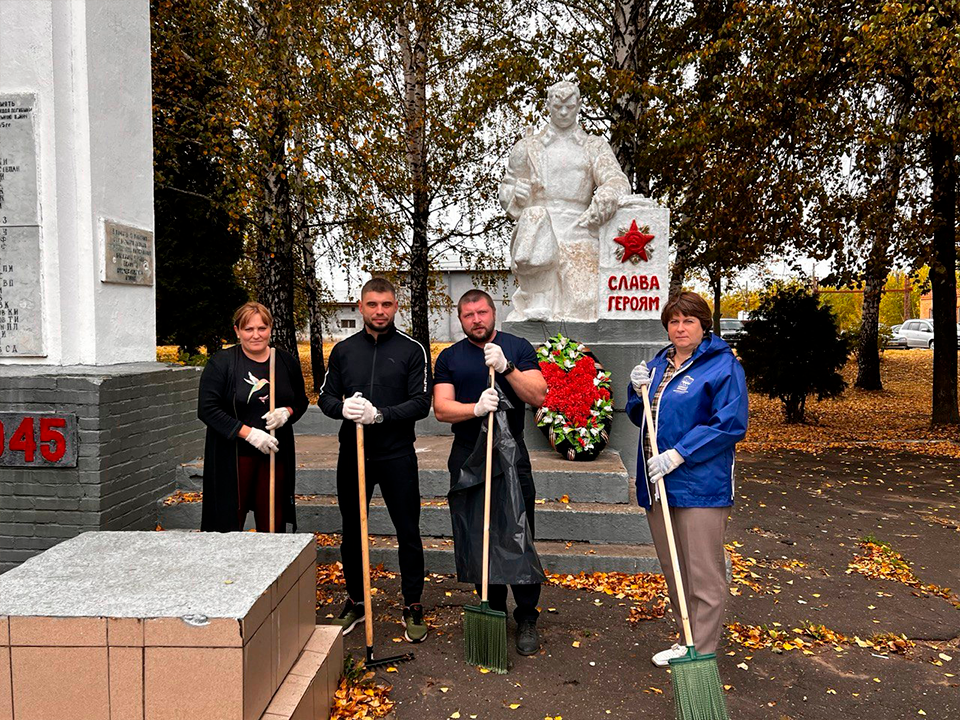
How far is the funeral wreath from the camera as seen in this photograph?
567 cm

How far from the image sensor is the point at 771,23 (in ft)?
30.3

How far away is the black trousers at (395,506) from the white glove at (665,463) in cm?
130

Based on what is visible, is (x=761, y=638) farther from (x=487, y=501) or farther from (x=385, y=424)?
(x=385, y=424)

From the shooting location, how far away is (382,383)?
3.84m

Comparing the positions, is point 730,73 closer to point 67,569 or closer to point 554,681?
point 554,681

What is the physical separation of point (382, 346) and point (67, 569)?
1825mm

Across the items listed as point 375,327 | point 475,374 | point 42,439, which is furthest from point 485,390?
point 42,439

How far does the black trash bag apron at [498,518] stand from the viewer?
357 cm

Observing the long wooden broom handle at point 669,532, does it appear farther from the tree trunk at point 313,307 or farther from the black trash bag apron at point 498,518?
the tree trunk at point 313,307

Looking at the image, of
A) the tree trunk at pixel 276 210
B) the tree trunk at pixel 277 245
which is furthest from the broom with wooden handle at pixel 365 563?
the tree trunk at pixel 277 245

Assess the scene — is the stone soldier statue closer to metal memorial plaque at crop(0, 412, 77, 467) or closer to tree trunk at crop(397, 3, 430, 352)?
metal memorial plaque at crop(0, 412, 77, 467)

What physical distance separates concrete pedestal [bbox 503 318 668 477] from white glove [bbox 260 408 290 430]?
2863 mm

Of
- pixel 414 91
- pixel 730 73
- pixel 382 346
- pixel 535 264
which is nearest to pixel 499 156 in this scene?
pixel 414 91

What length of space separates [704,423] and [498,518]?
Answer: 1.12 meters
